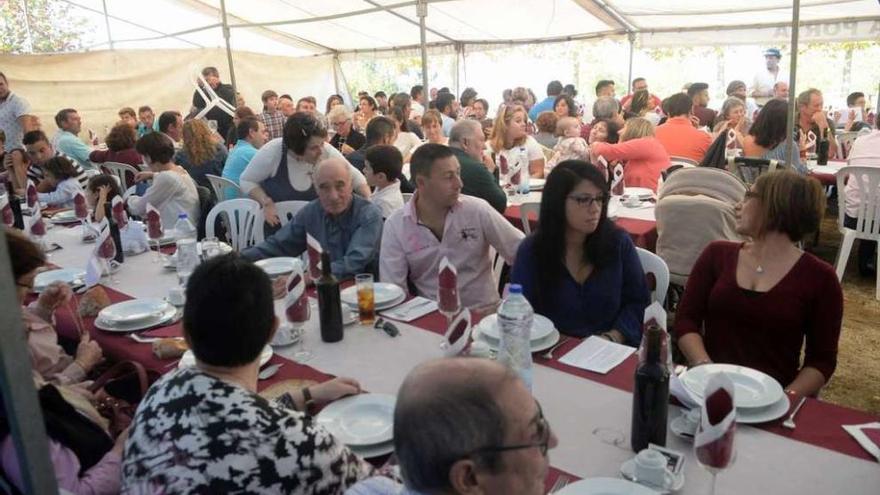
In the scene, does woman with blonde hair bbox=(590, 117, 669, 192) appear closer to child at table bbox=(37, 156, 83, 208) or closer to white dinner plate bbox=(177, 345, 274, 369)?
white dinner plate bbox=(177, 345, 274, 369)

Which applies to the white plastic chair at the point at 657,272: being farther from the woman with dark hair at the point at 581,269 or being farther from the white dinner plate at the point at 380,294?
the white dinner plate at the point at 380,294

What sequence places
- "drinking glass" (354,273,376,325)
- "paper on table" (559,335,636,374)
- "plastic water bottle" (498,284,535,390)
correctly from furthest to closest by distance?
"drinking glass" (354,273,376,325), "paper on table" (559,335,636,374), "plastic water bottle" (498,284,535,390)

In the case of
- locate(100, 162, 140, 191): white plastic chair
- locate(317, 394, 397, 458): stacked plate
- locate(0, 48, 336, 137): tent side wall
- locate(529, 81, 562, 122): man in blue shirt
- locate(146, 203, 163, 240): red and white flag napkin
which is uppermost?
locate(0, 48, 336, 137): tent side wall

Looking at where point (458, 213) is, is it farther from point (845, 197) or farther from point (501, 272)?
point (845, 197)

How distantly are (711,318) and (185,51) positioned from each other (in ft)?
38.6

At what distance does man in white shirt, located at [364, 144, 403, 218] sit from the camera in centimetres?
359

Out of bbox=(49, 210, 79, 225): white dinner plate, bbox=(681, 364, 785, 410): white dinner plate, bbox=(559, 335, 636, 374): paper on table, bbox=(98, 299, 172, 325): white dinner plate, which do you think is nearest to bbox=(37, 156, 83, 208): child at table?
bbox=(49, 210, 79, 225): white dinner plate

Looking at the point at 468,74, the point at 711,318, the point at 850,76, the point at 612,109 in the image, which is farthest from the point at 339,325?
the point at 850,76

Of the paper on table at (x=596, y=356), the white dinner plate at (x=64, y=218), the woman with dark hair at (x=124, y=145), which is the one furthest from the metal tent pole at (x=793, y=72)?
the woman with dark hair at (x=124, y=145)

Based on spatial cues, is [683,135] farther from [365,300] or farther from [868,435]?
[868,435]

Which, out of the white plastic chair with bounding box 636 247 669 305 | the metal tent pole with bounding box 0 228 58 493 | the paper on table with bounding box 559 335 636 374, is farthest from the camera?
the white plastic chair with bounding box 636 247 669 305

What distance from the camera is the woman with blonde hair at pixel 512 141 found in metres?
5.38

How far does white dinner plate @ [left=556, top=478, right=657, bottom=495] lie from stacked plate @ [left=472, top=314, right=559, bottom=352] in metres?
0.67

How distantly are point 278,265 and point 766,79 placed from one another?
9.80 meters
